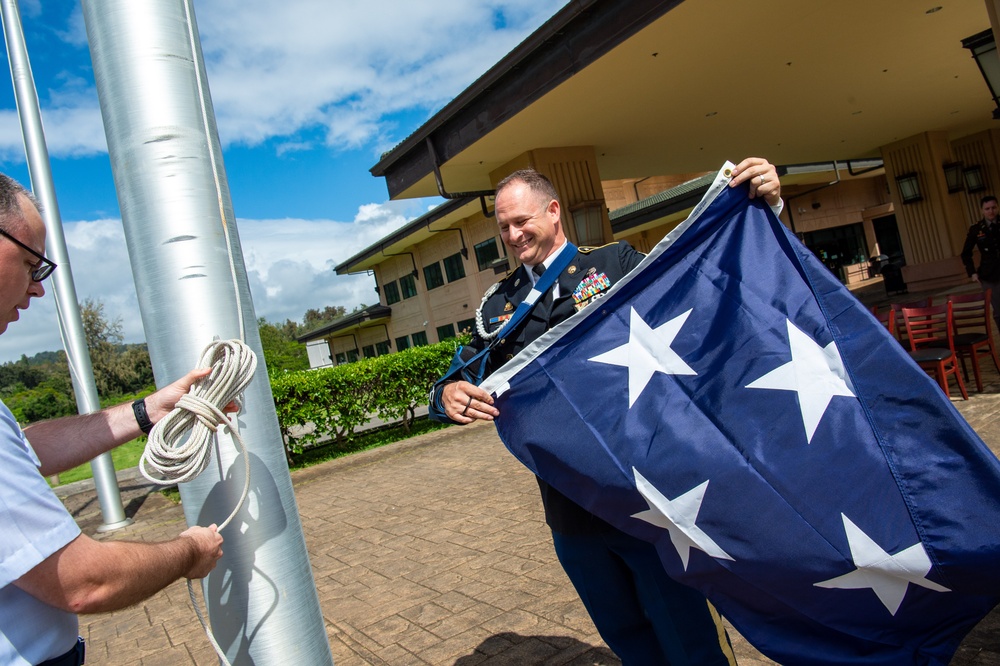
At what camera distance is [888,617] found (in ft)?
6.47

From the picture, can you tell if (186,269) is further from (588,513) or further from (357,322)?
(357,322)

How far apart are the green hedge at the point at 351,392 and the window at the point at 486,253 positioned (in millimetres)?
12049

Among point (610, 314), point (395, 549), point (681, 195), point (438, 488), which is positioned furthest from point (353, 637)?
point (681, 195)

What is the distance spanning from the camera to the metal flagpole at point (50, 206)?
802 centimetres

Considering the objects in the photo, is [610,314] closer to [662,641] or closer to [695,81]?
[662,641]

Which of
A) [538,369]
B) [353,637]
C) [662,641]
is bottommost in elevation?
[353,637]

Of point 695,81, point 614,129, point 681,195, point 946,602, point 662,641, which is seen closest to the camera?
point 946,602

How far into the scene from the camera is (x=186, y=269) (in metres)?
1.92

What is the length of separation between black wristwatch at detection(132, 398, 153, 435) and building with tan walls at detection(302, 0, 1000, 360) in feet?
20.5

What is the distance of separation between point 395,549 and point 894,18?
8395 mm

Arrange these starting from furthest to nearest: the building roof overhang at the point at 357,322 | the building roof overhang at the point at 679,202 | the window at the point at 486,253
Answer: the building roof overhang at the point at 357,322 < the window at the point at 486,253 < the building roof overhang at the point at 679,202

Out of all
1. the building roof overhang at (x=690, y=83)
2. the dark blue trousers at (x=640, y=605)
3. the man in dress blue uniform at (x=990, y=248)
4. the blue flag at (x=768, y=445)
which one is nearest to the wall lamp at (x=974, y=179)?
the building roof overhang at (x=690, y=83)

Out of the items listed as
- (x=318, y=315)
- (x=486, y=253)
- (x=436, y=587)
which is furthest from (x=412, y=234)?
(x=318, y=315)

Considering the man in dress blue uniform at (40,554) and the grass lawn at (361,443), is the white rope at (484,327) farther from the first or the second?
the grass lawn at (361,443)
